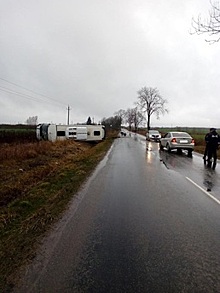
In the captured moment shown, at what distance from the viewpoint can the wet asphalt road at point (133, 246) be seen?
308 cm

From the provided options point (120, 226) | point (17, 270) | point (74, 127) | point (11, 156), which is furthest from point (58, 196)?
point (74, 127)

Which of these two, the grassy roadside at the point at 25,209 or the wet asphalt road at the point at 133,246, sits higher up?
the wet asphalt road at the point at 133,246

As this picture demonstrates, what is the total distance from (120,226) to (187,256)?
1.49 m

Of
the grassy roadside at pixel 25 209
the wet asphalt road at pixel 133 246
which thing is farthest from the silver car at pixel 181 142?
the wet asphalt road at pixel 133 246

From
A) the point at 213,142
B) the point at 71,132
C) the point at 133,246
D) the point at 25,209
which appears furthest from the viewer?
the point at 71,132

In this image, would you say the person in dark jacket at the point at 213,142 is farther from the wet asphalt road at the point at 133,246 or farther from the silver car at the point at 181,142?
the wet asphalt road at the point at 133,246

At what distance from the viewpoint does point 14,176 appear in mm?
10922

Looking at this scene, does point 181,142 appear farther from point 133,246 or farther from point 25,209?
point 133,246

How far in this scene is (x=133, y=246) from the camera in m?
4.08

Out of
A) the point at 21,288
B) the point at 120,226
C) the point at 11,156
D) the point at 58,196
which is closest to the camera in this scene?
the point at 21,288

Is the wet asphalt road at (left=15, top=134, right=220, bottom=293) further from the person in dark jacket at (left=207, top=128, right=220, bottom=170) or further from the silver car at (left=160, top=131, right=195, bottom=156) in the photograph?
the silver car at (left=160, top=131, right=195, bottom=156)

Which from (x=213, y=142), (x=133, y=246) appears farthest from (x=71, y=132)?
(x=133, y=246)

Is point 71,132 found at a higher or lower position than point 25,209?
higher

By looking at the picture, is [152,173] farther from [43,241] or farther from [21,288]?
[21,288]
